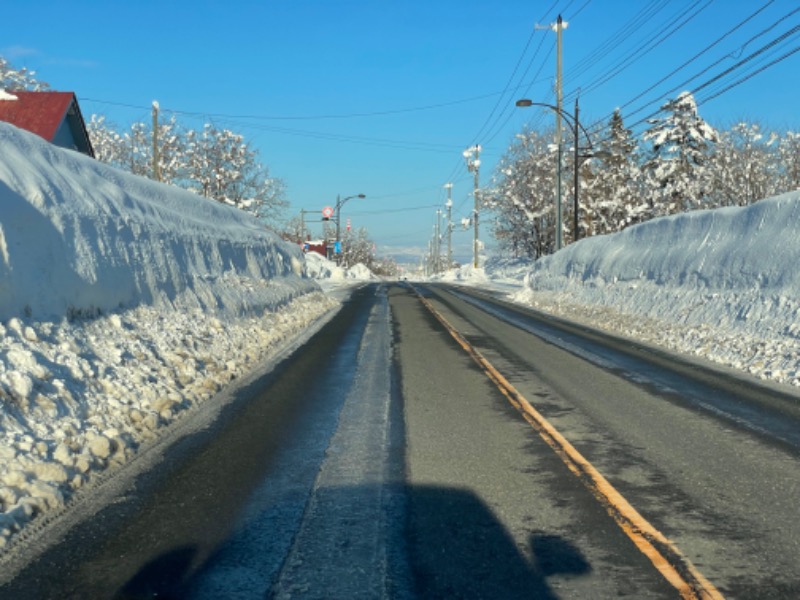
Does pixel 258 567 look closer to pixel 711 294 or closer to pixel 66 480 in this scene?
pixel 66 480

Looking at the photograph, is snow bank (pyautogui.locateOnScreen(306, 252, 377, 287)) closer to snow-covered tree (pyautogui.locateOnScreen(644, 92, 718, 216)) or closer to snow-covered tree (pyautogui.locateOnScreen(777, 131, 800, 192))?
snow-covered tree (pyautogui.locateOnScreen(644, 92, 718, 216))

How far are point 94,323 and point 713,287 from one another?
45.7ft

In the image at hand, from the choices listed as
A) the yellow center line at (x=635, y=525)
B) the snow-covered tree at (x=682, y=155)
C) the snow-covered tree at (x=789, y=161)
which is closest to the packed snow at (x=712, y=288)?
the yellow center line at (x=635, y=525)

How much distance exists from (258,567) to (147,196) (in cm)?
1362

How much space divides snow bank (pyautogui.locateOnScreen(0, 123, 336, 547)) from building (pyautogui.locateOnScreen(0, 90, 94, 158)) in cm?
1378

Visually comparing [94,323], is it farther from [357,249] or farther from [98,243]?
[357,249]

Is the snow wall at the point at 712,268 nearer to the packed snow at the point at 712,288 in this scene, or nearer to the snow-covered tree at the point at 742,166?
the packed snow at the point at 712,288

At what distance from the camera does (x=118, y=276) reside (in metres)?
11.4

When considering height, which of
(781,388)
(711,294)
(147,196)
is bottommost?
(781,388)

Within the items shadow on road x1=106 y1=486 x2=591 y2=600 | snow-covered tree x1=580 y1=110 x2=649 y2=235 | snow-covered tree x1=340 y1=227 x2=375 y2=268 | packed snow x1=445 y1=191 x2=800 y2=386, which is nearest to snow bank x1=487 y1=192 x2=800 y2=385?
packed snow x1=445 y1=191 x2=800 y2=386

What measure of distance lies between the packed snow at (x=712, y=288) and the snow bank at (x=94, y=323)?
8873 millimetres

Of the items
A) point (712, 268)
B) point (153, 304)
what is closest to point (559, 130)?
point (712, 268)

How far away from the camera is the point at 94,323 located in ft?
32.2

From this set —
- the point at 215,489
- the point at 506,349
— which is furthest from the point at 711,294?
the point at 215,489
